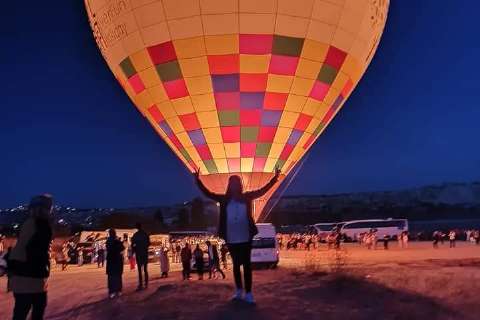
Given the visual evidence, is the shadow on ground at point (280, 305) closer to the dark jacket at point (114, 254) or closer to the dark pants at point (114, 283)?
the dark pants at point (114, 283)

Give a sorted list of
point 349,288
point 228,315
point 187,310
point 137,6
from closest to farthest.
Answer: point 228,315
point 187,310
point 349,288
point 137,6

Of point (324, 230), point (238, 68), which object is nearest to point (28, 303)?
point (238, 68)

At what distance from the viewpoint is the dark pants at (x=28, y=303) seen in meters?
5.28

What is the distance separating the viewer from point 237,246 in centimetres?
695

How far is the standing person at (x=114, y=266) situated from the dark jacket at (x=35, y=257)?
5734 millimetres

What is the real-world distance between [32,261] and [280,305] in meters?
3.39

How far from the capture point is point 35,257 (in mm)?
5234

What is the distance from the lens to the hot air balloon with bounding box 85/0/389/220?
15422 mm

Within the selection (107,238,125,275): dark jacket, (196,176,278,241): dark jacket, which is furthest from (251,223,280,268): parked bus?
(196,176,278,241): dark jacket

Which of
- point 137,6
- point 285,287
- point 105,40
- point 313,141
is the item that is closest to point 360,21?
point 313,141

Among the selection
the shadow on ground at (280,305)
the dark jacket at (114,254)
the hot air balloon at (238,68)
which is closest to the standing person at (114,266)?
the dark jacket at (114,254)

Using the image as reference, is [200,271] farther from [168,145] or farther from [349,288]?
[349,288]

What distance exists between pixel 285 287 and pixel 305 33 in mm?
8218

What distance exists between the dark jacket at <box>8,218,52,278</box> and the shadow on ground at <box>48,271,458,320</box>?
2308 millimetres
